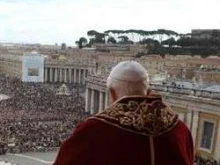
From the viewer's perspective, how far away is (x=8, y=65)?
94500mm

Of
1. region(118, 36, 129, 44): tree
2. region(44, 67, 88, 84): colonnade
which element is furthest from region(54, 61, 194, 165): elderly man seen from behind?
region(118, 36, 129, 44): tree

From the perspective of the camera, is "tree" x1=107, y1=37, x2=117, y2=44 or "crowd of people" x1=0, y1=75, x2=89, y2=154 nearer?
"crowd of people" x1=0, y1=75, x2=89, y2=154

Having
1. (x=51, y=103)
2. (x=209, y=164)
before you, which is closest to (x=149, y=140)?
(x=209, y=164)

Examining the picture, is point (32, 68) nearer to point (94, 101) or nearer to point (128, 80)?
point (94, 101)

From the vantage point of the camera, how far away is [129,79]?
2832 mm

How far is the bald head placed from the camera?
9.31ft

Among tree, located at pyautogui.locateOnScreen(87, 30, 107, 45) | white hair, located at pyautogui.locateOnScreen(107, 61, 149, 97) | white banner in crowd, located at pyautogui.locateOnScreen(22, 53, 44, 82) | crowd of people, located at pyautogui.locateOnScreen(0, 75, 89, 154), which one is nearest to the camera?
white hair, located at pyautogui.locateOnScreen(107, 61, 149, 97)

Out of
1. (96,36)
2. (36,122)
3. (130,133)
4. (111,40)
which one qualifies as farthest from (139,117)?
(96,36)

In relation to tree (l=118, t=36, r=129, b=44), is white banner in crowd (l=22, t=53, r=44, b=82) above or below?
below

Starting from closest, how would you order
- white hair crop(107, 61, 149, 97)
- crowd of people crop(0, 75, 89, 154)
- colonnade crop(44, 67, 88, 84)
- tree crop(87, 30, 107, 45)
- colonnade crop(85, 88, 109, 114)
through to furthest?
white hair crop(107, 61, 149, 97) → crowd of people crop(0, 75, 89, 154) → colonnade crop(85, 88, 109, 114) → colonnade crop(44, 67, 88, 84) → tree crop(87, 30, 107, 45)

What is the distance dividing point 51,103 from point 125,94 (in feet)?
142

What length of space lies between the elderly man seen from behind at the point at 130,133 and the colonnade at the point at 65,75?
7862cm

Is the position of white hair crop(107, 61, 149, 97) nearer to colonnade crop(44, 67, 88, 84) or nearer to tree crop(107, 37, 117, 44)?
colonnade crop(44, 67, 88, 84)

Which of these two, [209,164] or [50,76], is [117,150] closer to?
[209,164]
